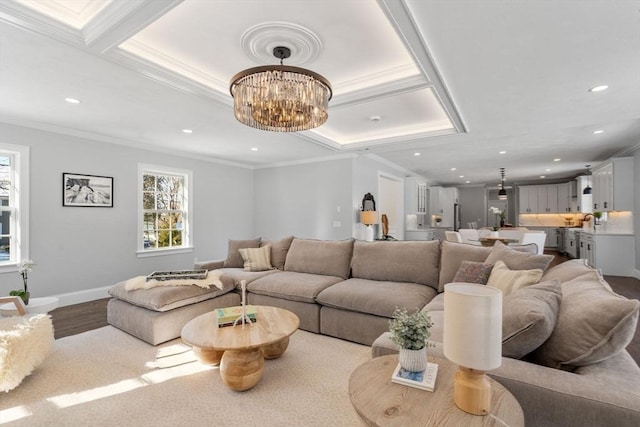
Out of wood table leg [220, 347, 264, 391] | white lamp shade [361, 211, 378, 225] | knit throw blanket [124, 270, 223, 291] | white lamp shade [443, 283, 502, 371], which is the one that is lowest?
wood table leg [220, 347, 264, 391]

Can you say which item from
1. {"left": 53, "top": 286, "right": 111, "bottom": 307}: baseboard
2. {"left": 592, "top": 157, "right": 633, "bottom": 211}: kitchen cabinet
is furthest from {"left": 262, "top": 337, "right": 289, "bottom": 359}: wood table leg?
{"left": 592, "top": 157, "right": 633, "bottom": 211}: kitchen cabinet

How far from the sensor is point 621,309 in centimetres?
118

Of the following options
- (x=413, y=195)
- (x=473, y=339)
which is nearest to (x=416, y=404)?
(x=473, y=339)

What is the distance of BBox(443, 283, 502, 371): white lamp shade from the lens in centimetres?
99

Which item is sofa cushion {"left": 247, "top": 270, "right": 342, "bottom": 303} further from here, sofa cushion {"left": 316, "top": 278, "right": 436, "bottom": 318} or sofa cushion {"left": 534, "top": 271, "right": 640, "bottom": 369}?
sofa cushion {"left": 534, "top": 271, "right": 640, "bottom": 369}

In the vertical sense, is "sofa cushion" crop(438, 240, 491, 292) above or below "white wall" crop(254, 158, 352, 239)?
below

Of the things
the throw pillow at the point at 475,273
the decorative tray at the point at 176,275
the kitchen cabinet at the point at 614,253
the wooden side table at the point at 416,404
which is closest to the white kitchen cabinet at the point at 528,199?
the kitchen cabinet at the point at 614,253

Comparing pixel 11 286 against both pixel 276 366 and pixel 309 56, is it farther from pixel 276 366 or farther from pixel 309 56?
pixel 309 56

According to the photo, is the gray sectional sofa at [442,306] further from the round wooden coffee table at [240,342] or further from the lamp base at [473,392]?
the round wooden coffee table at [240,342]

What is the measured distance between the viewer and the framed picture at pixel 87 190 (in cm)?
427

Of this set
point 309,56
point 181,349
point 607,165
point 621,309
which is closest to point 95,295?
point 181,349

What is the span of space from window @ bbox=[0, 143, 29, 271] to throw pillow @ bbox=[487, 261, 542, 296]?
5.41 metres

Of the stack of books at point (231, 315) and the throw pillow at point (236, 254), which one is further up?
the throw pillow at point (236, 254)

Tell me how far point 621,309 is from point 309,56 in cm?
258
